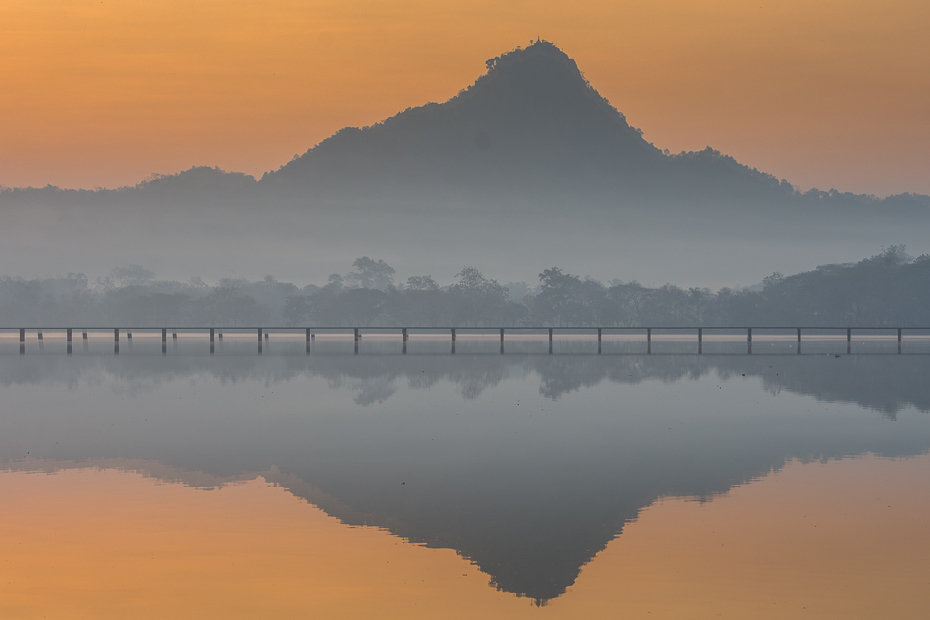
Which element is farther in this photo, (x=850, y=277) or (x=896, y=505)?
(x=850, y=277)

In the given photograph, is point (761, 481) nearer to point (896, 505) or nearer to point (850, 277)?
point (896, 505)

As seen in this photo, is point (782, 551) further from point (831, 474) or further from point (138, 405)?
point (138, 405)

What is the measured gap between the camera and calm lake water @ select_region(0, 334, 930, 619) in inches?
421

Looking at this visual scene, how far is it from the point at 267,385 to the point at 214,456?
789 inches

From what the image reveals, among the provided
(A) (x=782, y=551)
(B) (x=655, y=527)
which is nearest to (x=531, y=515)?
(B) (x=655, y=527)

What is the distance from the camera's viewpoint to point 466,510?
14508 mm

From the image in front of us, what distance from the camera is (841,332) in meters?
161

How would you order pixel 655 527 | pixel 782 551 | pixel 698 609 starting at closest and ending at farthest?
pixel 698 609, pixel 782 551, pixel 655 527

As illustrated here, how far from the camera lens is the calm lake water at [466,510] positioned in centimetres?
1069

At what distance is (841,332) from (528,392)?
138860 mm

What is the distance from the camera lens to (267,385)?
130ft

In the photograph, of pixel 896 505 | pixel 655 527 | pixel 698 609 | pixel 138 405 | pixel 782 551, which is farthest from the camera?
pixel 138 405

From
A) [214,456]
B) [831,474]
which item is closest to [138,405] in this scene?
[214,456]

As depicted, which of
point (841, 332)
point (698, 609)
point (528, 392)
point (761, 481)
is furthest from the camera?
point (841, 332)
